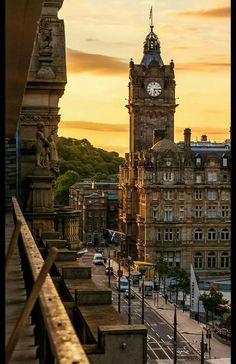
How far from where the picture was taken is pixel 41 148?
18047 mm

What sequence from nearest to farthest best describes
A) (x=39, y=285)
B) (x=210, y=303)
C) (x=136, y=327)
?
(x=39, y=285) < (x=136, y=327) < (x=210, y=303)

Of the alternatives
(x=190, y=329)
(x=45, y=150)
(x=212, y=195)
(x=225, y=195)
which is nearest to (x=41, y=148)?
(x=45, y=150)

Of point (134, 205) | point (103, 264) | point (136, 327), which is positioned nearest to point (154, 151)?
point (134, 205)

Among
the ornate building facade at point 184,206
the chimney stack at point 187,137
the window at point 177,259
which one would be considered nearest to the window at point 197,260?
the ornate building facade at point 184,206

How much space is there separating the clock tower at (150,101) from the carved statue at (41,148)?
202ft

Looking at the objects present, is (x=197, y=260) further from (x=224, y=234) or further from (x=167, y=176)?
(x=167, y=176)

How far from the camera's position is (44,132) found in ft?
61.4

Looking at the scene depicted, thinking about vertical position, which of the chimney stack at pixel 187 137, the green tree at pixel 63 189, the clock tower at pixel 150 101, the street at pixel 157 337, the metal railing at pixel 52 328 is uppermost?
the clock tower at pixel 150 101

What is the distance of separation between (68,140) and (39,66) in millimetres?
125139

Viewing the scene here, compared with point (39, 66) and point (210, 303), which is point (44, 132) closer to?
point (39, 66)

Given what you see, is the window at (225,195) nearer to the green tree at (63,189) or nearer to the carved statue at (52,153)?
the green tree at (63,189)

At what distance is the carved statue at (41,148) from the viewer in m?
18.0

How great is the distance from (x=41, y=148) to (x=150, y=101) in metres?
62.7

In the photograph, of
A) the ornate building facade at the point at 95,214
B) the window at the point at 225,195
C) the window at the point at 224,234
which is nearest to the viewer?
the window at the point at 224,234
